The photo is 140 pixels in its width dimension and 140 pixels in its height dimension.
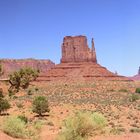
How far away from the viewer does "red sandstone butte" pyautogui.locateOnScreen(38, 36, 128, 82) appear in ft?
369

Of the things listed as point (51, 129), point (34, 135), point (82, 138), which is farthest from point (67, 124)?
point (51, 129)

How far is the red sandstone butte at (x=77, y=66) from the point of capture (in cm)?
11256

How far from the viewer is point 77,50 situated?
5374 inches

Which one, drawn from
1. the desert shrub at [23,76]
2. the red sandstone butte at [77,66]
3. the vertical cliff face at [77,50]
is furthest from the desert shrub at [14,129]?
the vertical cliff face at [77,50]

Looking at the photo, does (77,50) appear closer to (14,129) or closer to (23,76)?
(23,76)

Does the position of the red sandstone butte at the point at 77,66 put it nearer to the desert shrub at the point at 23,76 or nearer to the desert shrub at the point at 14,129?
the desert shrub at the point at 23,76

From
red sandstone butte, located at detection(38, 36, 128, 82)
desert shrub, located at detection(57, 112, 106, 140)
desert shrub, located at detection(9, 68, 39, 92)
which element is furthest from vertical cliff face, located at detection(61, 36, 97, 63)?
desert shrub, located at detection(57, 112, 106, 140)

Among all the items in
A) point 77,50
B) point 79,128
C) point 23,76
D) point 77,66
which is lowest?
point 79,128

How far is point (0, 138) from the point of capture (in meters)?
18.2

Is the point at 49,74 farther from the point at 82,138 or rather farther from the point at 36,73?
the point at 82,138

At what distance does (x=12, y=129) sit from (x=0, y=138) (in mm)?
2538

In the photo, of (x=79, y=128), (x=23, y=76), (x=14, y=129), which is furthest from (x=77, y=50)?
(x=79, y=128)

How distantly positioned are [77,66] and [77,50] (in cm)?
1502

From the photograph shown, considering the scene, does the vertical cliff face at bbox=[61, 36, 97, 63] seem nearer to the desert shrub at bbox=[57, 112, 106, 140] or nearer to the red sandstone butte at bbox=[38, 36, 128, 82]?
the red sandstone butte at bbox=[38, 36, 128, 82]
